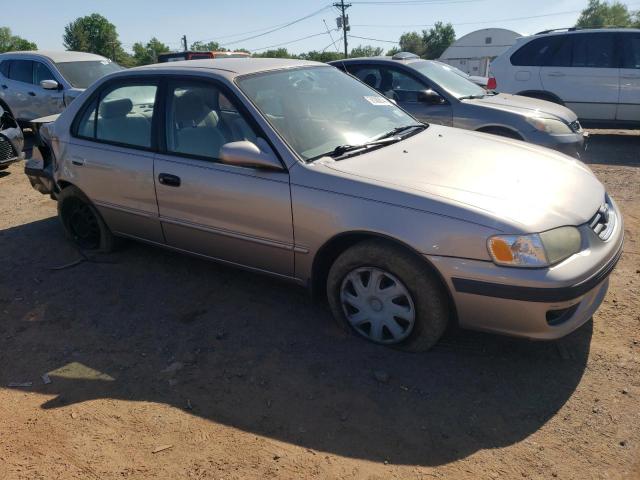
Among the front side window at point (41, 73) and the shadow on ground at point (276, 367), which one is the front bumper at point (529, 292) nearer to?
the shadow on ground at point (276, 367)

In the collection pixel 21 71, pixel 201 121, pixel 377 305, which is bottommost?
pixel 377 305

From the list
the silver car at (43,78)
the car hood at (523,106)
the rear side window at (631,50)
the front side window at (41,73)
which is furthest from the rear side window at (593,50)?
the front side window at (41,73)

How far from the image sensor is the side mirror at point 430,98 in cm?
641

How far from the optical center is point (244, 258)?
3.53 metres

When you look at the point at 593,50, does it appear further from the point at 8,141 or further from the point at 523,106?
the point at 8,141

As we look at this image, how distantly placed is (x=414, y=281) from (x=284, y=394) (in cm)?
93

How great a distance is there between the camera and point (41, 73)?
9555 millimetres

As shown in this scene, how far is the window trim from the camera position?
3797 millimetres

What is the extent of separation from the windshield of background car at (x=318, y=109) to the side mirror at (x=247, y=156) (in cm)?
20

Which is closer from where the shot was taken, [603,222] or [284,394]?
[284,394]

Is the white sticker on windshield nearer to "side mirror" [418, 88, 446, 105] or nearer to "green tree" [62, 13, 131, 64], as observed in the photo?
"side mirror" [418, 88, 446, 105]

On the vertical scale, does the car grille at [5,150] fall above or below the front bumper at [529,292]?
above

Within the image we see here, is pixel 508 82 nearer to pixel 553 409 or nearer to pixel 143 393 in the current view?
pixel 553 409

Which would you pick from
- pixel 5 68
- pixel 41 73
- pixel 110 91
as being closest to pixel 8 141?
pixel 41 73
